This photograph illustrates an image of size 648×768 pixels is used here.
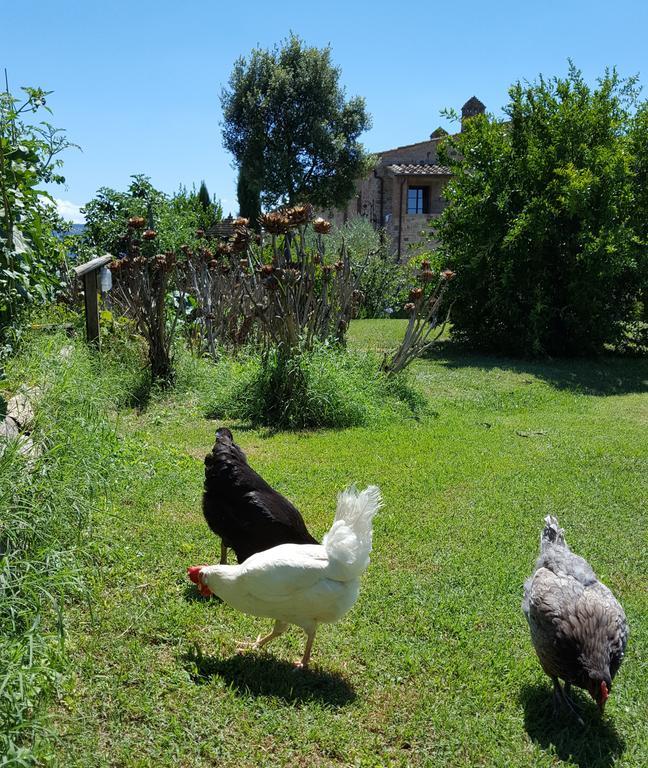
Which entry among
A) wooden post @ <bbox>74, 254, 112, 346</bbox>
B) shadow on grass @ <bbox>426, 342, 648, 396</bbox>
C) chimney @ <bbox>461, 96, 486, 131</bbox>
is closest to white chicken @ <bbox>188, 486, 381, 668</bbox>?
wooden post @ <bbox>74, 254, 112, 346</bbox>

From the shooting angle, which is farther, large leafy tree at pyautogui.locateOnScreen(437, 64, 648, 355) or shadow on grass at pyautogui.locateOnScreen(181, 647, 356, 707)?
large leafy tree at pyautogui.locateOnScreen(437, 64, 648, 355)

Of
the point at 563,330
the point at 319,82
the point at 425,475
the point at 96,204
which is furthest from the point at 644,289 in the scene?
the point at 319,82

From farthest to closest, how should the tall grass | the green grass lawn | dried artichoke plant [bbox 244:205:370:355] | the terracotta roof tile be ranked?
the terracotta roof tile, dried artichoke plant [bbox 244:205:370:355], the green grass lawn, the tall grass

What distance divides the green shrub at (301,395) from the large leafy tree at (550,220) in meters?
6.28

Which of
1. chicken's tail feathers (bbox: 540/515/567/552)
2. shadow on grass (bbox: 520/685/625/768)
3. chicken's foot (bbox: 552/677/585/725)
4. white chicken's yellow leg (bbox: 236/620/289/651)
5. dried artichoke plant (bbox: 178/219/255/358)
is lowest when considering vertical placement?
shadow on grass (bbox: 520/685/625/768)

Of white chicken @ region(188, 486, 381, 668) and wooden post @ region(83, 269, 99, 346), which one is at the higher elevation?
wooden post @ region(83, 269, 99, 346)

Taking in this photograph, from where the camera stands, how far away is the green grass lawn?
3092 mm

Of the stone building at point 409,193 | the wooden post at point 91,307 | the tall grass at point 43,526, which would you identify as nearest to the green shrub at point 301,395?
the wooden post at point 91,307

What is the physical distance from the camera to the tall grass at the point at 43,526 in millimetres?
2713

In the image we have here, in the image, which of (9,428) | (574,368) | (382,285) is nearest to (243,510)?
(9,428)

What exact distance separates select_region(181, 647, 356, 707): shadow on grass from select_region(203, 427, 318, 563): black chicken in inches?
27.8

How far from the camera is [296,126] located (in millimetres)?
34438

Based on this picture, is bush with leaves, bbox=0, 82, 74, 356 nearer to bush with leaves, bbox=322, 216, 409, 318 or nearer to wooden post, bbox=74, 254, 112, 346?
wooden post, bbox=74, 254, 112, 346

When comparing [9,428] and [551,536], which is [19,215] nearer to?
[9,428]
